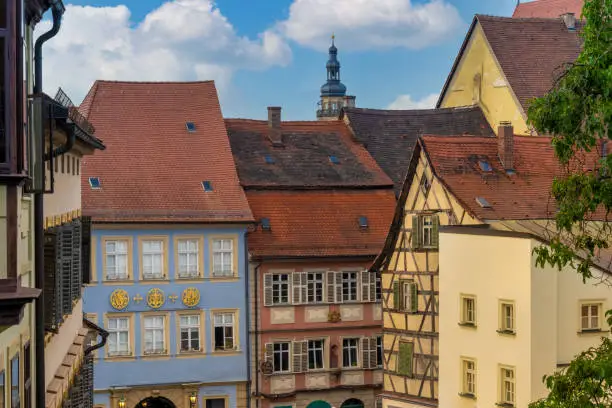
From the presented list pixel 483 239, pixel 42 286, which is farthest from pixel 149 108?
pixel 42 286

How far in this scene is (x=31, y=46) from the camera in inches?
509

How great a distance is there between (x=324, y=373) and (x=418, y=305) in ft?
21.5

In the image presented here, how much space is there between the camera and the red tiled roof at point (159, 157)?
37.3 metres

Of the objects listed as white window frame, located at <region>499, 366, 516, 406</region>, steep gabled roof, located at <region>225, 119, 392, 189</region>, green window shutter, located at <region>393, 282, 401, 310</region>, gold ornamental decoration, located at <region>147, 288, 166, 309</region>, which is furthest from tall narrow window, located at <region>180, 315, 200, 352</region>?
white window frame, located at <region>499, 366, 516, 406</region>

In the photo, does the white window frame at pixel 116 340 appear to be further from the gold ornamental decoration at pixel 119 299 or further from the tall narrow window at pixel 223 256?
the tall narrow window at pixel 223 256

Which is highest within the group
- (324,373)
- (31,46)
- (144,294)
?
(31,46)

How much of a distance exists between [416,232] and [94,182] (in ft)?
31.3

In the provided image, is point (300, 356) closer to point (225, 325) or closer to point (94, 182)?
point (225, 325)

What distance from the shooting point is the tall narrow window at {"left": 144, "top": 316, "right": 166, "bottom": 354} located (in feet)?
122

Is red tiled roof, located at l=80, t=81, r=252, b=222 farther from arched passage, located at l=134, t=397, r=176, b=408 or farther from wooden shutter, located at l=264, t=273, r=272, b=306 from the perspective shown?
arched passage, located at l=134, t=397, r=176, b=408

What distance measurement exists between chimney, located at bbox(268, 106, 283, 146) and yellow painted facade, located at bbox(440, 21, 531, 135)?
6.95m

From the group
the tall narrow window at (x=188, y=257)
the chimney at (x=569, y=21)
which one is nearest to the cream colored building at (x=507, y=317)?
the tall narrow window at (x=188, y=257)

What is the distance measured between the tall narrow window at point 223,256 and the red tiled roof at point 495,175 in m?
7.69

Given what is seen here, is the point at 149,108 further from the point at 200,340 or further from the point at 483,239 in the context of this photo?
the point at 483,239
